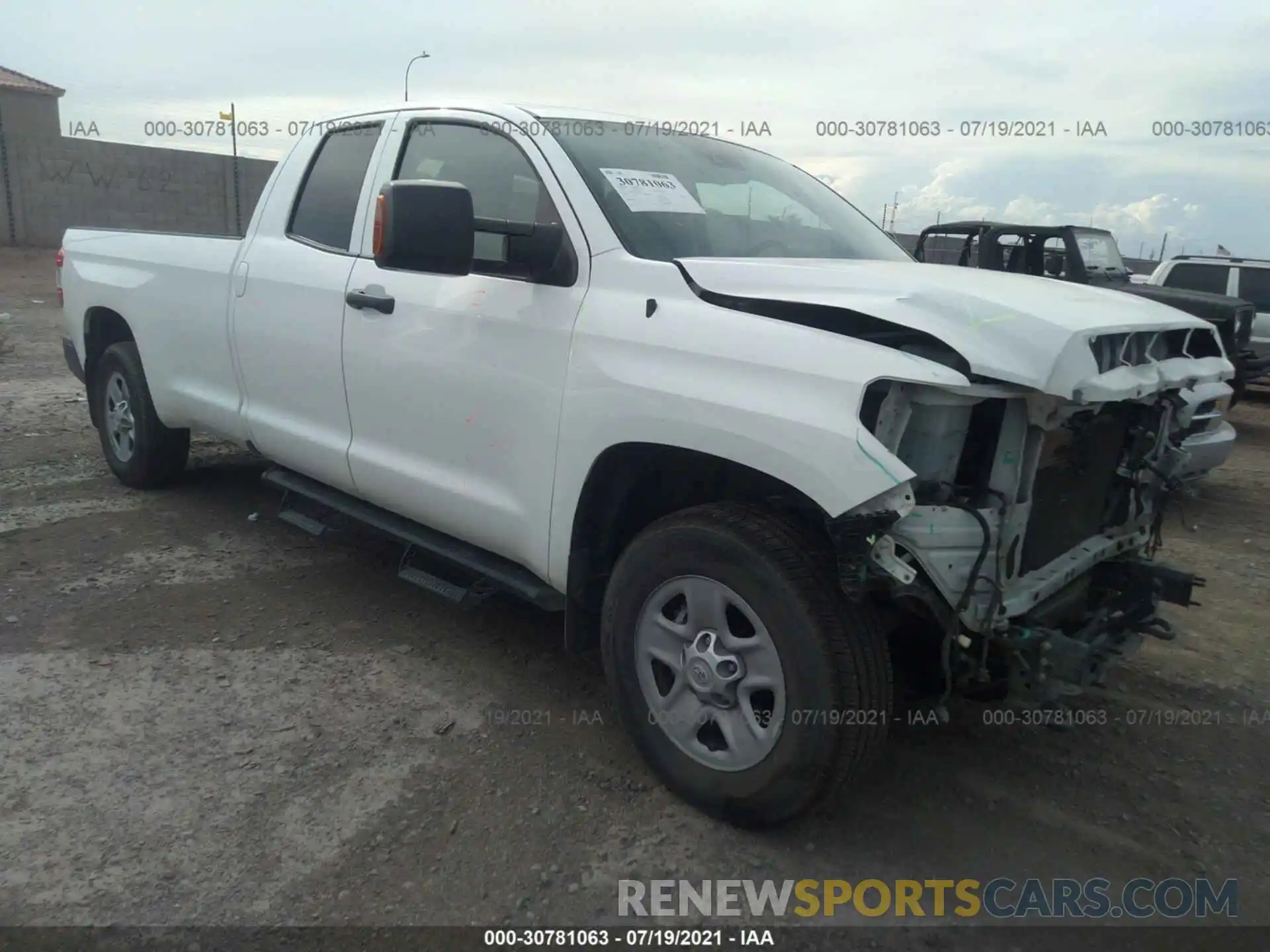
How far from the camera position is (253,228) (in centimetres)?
440

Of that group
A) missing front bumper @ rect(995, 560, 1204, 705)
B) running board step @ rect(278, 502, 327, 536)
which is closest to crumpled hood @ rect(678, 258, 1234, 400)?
missing front bumper @ rect(995, 560, 1204, 705)

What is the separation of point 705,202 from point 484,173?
→ 0.79 meters

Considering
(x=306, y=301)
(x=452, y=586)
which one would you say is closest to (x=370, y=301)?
(x=306, y=301)

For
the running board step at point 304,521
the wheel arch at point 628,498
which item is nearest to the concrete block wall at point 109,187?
the running board step at point 304,521

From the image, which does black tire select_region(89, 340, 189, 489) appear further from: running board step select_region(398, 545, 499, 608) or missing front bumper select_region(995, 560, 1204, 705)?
missing front bumper select_region(995, 560, 1204, 705)

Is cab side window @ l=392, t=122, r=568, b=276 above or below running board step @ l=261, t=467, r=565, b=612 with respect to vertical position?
above

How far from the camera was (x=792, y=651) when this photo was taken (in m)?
2.47

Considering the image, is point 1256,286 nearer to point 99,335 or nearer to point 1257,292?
point 1257,292

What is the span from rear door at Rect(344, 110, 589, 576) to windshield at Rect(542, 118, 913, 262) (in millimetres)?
166

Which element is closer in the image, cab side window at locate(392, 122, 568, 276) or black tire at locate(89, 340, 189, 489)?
cab side window at locate(392, 122, 568, 276)

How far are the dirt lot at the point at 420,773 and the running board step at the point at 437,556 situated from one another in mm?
349

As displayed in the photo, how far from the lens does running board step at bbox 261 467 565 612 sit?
10.7ft

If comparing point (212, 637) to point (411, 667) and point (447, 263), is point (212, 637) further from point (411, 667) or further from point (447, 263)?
point (447, 263)

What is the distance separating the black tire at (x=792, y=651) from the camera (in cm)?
244
